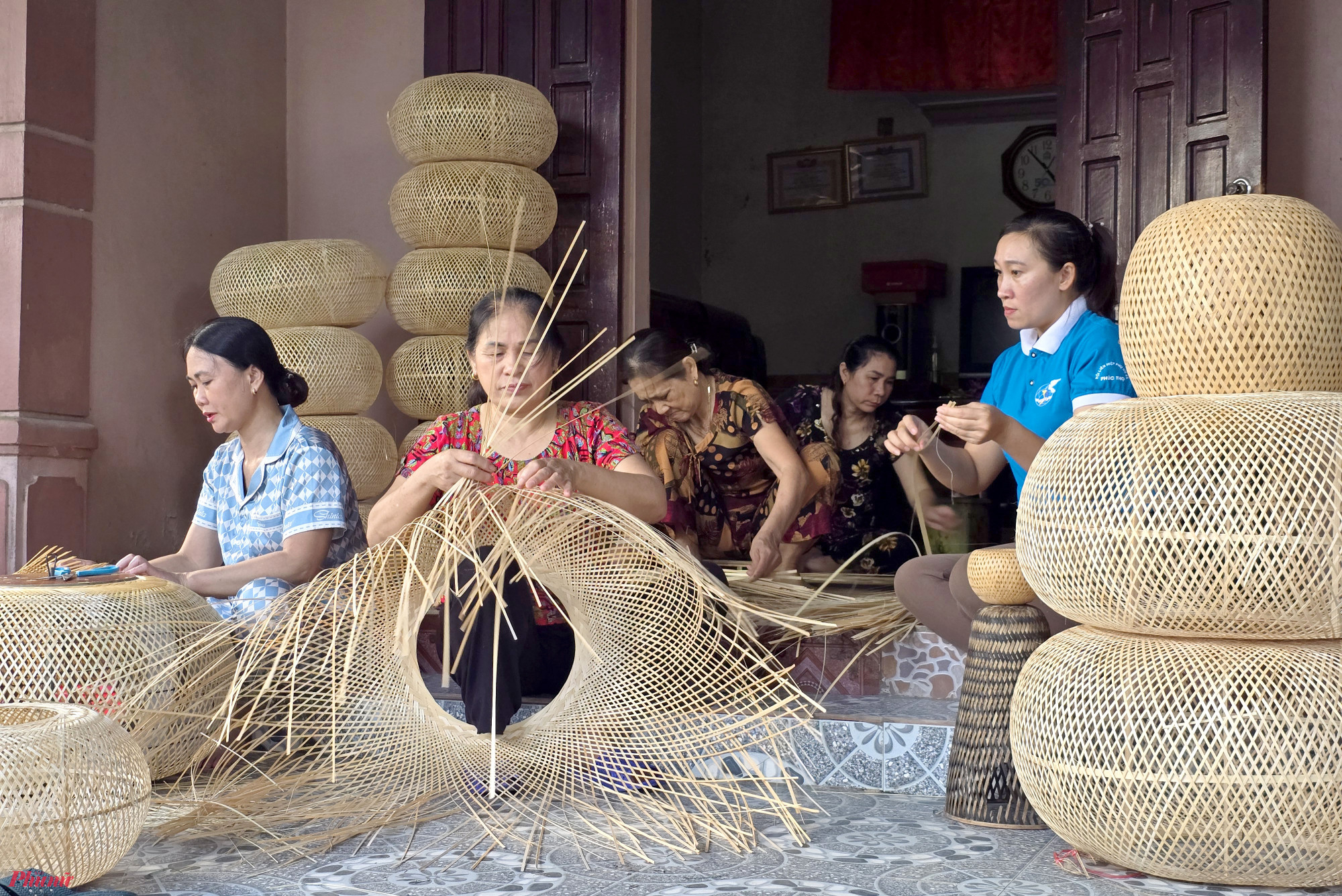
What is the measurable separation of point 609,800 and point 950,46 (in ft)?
14.4

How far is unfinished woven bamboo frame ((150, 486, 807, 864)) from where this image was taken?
2.07 m

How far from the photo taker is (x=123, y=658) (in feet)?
7.30

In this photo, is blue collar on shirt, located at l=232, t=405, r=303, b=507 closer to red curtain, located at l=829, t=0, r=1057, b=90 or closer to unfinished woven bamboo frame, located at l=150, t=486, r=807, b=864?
unfinished woven bamboo frame, located at l=150, t=486, r=807, b=864

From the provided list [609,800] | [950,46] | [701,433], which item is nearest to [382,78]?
[701,433]

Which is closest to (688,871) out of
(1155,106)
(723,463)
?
(723,463)

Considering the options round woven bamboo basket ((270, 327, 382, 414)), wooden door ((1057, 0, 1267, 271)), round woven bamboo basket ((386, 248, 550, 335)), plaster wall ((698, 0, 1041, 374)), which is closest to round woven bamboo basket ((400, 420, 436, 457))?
round woven bamboo basket ((270, 327, 382, 414))

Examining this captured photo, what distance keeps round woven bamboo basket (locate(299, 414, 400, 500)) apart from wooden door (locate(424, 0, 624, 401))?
2.18 ft

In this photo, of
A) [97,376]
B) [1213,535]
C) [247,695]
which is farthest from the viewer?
[97,376]

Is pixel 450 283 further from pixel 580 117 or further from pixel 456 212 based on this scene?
pixel 580 117

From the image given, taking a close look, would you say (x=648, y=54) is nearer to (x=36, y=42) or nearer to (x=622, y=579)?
(x=36, y=42)

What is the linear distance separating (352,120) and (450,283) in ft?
3.64

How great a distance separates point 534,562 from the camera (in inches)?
85.2

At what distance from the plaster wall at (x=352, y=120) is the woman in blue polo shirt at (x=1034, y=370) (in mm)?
2407

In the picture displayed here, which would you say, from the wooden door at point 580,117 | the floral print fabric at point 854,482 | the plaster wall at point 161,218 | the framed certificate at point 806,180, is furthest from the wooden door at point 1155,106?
the framed certificate at point 806,180
